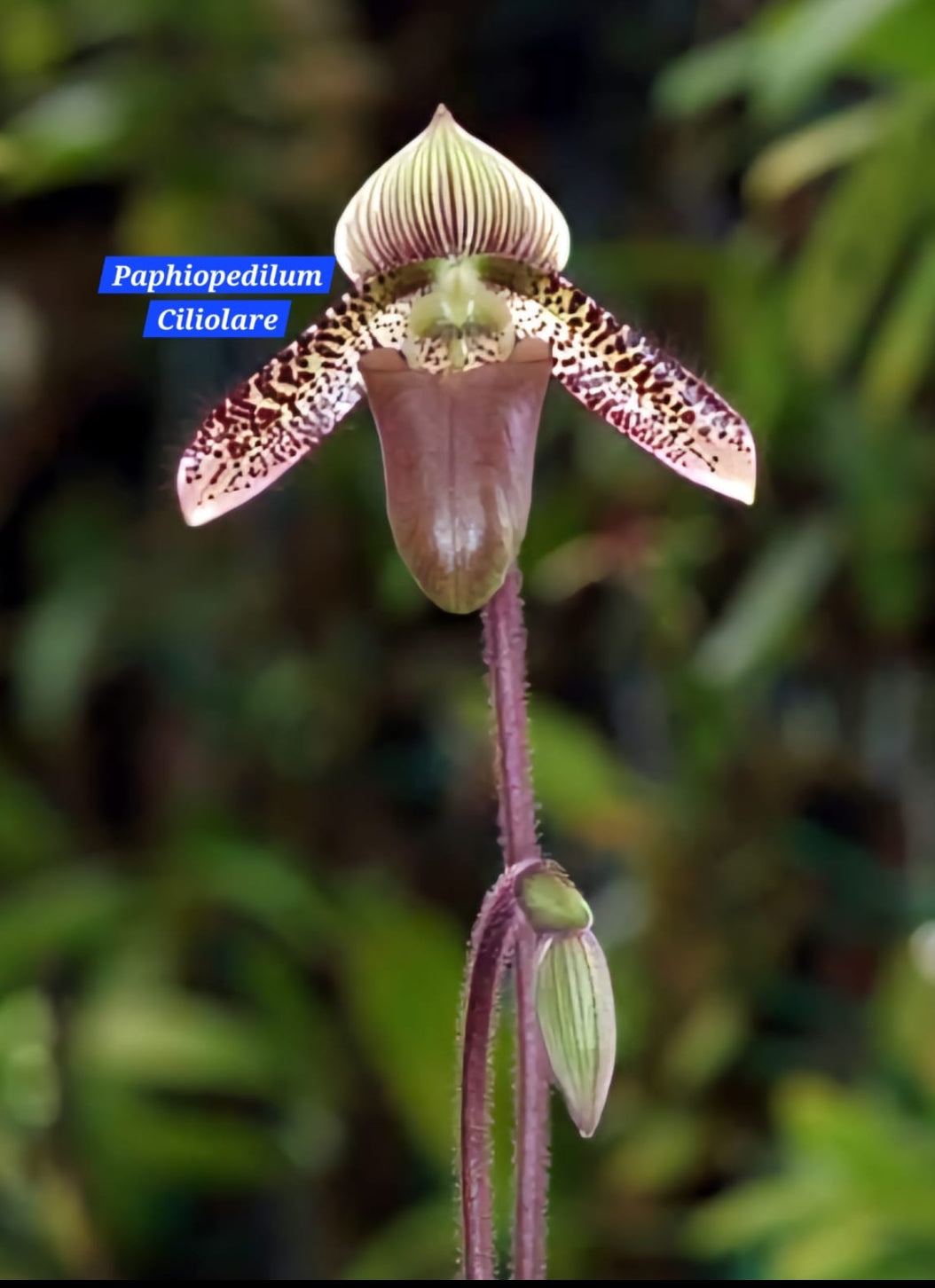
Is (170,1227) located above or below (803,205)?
below

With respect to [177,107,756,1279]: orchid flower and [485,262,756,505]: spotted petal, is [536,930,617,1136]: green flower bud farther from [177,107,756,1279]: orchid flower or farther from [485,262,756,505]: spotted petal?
[485,262,756,505]: spotted petal

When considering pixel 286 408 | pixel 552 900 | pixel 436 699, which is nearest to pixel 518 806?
pixel 552 900

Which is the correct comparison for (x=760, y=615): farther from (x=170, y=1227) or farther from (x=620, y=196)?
(x=170, y=1227)

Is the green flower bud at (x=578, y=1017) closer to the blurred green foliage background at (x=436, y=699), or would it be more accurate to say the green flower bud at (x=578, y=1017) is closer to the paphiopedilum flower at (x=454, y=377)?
the paphiopedilum flower at (x=454, y=377)

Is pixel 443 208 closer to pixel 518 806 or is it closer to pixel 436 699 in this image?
pixel 518 806

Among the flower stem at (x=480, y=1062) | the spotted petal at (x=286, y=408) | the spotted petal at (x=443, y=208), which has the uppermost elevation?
the spotted petal at (x=443, y=208)

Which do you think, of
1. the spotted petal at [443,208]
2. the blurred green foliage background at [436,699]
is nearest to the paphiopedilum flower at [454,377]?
the spotted petal at [443,208]

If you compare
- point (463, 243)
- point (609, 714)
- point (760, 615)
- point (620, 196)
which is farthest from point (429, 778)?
point (463, 243)
